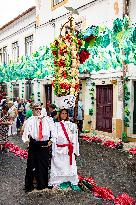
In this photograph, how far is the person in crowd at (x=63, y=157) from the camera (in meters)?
7.93

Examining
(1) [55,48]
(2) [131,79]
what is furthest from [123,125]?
(1) [55,48]

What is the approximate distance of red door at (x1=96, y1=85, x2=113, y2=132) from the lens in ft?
57.5

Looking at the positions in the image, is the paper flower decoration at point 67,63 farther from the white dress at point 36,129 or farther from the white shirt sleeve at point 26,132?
the white shirt sleeve at point 26,132

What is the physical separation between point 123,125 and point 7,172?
307 inches

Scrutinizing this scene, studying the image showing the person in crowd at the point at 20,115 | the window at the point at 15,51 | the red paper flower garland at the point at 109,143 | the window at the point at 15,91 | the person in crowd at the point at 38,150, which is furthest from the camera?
the window at the point at 15,91

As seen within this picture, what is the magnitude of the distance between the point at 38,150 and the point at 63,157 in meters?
0.61

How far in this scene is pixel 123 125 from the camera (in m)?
16.1

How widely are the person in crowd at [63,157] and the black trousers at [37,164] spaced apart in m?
0.22

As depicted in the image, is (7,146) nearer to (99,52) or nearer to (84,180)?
(99,52)

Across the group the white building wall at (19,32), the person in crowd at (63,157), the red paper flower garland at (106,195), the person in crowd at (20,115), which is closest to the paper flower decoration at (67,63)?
the person in crowd at (63,157)

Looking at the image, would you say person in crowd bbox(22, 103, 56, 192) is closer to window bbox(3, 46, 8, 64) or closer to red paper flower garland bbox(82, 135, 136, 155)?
red paper flower garland bbox(82, 135, 136, 155)

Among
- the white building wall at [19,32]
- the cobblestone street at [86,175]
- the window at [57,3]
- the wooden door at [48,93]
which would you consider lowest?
the cobblestone street at [86,175]

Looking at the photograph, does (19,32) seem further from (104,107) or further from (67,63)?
(67,63)

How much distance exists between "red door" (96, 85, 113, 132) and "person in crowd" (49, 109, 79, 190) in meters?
9.63
